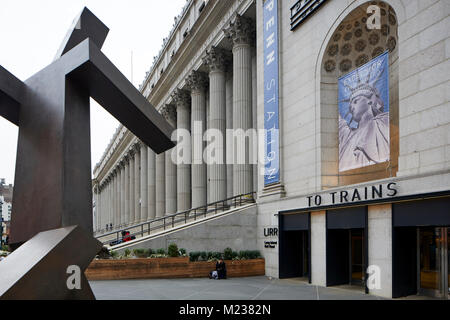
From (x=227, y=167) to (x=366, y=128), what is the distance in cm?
1759

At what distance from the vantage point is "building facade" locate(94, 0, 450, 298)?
13.4m

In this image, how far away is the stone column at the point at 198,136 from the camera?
36.3m

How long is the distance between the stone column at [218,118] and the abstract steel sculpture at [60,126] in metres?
24.2

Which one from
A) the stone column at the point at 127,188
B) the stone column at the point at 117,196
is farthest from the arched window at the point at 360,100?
the stone column at the point at 117,196

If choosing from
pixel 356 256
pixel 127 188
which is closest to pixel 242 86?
pixel 356 256

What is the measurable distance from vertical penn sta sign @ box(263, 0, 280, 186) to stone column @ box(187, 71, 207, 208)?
46.6 ft

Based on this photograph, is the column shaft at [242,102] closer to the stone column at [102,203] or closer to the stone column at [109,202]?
the stone column at [109,202]

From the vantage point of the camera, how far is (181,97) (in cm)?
4225

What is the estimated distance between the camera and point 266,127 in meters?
22.8

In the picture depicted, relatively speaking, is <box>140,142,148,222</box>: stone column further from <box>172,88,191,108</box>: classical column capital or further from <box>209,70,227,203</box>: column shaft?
<box>209,70,227,203</box>: column shaft
